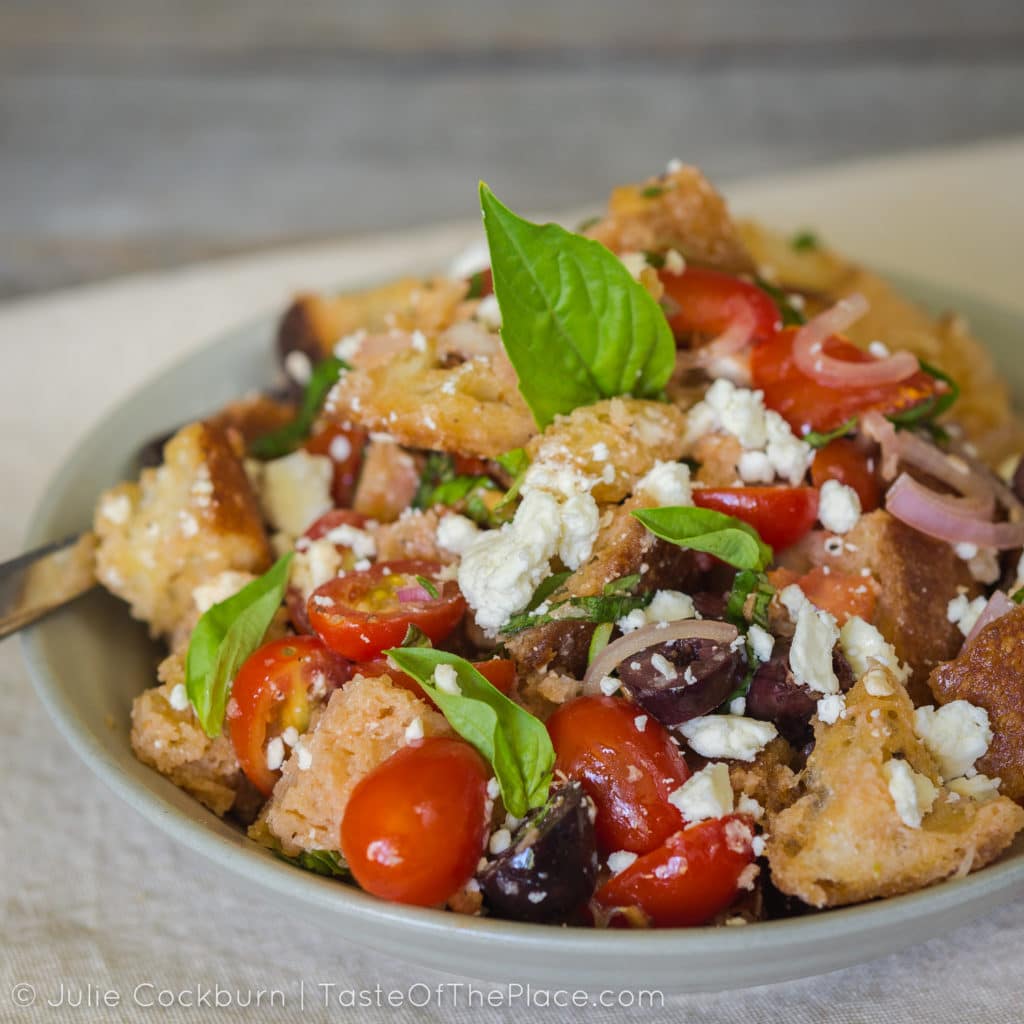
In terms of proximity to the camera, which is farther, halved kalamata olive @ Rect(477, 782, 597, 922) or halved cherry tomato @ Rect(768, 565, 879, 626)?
halved cherry tomato @ Rect(768, 565, 879, 626)

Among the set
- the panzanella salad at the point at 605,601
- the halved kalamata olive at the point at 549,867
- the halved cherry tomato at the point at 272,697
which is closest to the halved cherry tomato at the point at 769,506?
the panzanella salad at the point at 605,601

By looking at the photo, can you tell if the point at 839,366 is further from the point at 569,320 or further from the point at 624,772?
the point at 624,772

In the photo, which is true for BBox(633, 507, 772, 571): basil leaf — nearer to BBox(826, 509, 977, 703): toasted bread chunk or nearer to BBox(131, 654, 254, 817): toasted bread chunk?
BBox(826, 509, 977, 703): toasted bread chunk

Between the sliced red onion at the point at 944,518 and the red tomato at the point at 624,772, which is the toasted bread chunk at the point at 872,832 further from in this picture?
the sliced red onion at the point at 944,518

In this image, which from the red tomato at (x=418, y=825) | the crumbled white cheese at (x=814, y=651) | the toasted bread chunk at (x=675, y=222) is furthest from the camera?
the toasted bread chunk at (x=675, y=222)

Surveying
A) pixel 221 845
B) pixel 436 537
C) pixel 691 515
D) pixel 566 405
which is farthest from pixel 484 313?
pixel 221 845

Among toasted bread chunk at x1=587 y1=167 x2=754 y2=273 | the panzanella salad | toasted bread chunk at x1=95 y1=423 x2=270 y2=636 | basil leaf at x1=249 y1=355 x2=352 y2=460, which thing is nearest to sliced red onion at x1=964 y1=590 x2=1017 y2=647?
the panzanella salad

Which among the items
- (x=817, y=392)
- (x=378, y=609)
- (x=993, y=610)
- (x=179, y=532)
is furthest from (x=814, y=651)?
(x=179, y=532)
